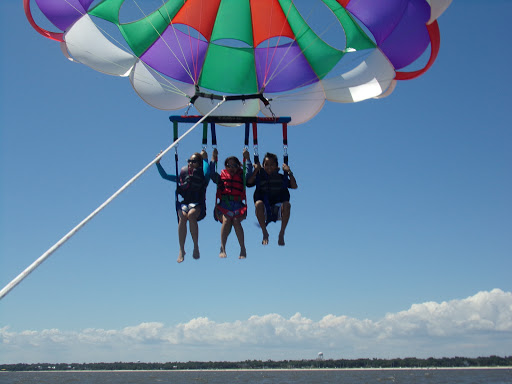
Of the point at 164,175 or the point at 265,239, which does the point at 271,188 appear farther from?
the point at 164,175

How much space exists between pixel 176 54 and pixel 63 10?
186cm

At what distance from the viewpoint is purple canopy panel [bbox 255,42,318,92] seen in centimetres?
972

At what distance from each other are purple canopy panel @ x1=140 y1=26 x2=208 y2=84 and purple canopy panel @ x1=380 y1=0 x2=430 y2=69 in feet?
9.95

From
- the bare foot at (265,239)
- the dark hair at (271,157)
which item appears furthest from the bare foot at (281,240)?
the dark hair at (271,157)

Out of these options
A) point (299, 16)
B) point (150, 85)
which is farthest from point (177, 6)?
point (299, 16)

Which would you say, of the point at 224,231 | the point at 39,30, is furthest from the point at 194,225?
the point at 39,30

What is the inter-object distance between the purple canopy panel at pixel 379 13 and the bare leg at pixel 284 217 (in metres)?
3.14

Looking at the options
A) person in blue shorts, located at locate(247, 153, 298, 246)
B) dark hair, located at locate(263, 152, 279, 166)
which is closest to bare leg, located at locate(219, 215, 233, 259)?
person in blue shorts, located at locate(247, 153, 298, 246)

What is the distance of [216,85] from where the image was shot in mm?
9703

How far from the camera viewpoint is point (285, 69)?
385 inches

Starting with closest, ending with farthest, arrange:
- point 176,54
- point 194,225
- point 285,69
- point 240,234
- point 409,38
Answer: point 194,225 < point 240,234 < point 409,38 < point 176,54 < point 285,69

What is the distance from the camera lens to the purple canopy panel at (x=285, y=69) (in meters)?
9.72

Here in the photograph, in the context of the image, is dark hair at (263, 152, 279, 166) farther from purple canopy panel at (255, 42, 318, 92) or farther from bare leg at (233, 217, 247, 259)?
purple canopy panel at (255, 42, 318, 92)

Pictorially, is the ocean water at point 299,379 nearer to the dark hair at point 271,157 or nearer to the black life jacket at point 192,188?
the dark hair at point 271,157
